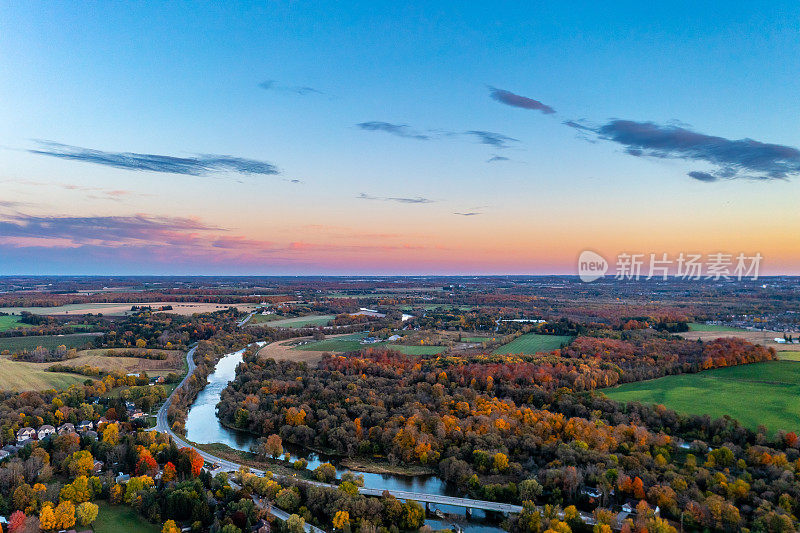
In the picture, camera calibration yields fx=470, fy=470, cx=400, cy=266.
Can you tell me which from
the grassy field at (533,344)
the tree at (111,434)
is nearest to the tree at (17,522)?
the tree at (111,434)

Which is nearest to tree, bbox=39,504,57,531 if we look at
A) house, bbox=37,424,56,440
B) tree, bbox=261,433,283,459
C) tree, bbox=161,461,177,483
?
tree, bbox=161,461,177,483

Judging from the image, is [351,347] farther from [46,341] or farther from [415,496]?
[46,341]

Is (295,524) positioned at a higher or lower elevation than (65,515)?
higher

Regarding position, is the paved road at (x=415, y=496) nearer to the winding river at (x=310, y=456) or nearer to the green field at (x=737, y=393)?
the winding river at (x=310, y=456)

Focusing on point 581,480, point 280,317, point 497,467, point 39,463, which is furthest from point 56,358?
point 581,480

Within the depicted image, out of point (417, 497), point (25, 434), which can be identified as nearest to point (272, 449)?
point (417, 497)

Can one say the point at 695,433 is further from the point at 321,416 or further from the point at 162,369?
the point at 162,369
